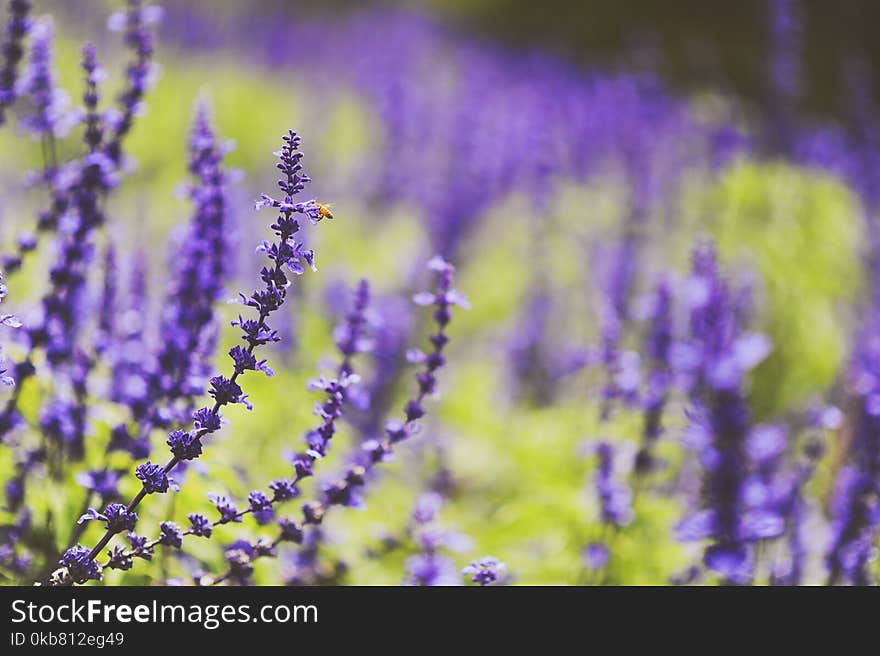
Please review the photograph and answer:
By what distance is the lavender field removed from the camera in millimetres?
2217

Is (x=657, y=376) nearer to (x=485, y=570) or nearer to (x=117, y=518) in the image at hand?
(x=485, y=570)

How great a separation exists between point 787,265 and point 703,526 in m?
3.92

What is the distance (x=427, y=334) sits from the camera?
13.9 feet

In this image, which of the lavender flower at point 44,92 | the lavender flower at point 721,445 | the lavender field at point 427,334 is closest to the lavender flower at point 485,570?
the lavender field at point 427,334

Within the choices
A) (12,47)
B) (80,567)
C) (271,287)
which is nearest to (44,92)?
(12,47)

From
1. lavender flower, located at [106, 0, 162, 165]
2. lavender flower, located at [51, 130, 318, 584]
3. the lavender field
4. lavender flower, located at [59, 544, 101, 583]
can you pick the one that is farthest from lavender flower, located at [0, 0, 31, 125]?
lavender flower, located at [59, 544, 101, 583]

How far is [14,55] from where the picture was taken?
2.19 metres

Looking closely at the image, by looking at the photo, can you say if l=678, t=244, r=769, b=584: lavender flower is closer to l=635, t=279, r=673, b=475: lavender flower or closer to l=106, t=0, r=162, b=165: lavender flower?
l=635, t=279, r=673, b=475: lavender flower

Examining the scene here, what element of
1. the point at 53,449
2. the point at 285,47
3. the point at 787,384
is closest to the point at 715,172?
the point at 787,384

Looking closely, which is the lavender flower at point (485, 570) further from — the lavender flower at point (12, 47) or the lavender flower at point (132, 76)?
the lavender flower at point (12, 47)

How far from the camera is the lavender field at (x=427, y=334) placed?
87.3 inches
